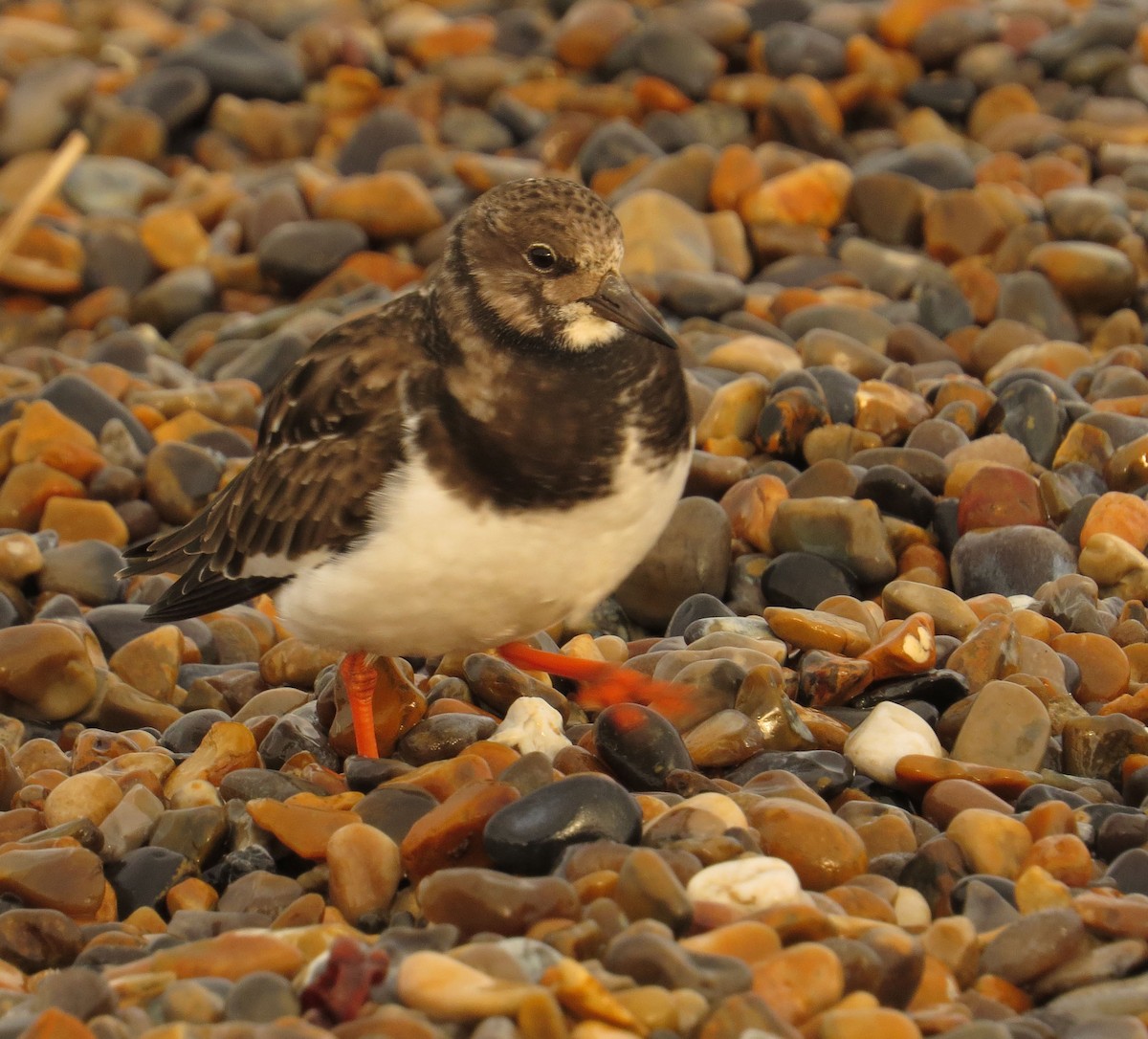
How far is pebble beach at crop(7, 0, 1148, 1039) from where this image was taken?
348cm

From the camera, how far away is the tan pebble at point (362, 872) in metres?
3.96

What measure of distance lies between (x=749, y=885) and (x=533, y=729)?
1.15 m

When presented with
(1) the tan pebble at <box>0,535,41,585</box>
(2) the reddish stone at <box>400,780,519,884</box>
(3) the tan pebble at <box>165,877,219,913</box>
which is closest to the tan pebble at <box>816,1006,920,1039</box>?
(2) the reddish stone at <box>400,780,519,884</box>

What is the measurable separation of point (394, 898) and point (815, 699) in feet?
4.73

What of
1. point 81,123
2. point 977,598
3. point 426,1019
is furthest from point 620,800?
point 81,123

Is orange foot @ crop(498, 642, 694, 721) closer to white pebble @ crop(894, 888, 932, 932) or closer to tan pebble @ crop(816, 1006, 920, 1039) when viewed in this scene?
white pebble @ crop(894, 888, 932, 932)

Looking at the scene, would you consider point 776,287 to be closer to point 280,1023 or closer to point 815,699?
point 815,699

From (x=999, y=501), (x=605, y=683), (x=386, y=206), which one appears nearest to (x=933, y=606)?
(x=999, y=501)

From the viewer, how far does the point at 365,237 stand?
10039mm

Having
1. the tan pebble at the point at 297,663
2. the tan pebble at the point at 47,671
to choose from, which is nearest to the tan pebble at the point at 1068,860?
the tan pebble at the point at 297,663

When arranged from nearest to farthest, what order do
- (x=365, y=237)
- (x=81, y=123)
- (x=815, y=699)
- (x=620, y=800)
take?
(x=620, y=800), (x=815, y=699), (x=365, y=237), (x=81, y=123)

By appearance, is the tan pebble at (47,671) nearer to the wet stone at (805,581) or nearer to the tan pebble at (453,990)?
the wet stone at (805,581)

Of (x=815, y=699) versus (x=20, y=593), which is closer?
(x=815, y=699)

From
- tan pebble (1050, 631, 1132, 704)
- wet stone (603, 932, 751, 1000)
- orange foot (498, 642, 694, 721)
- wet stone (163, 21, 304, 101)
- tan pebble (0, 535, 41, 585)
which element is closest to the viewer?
wet stone (603, 932, 751, 1000)
